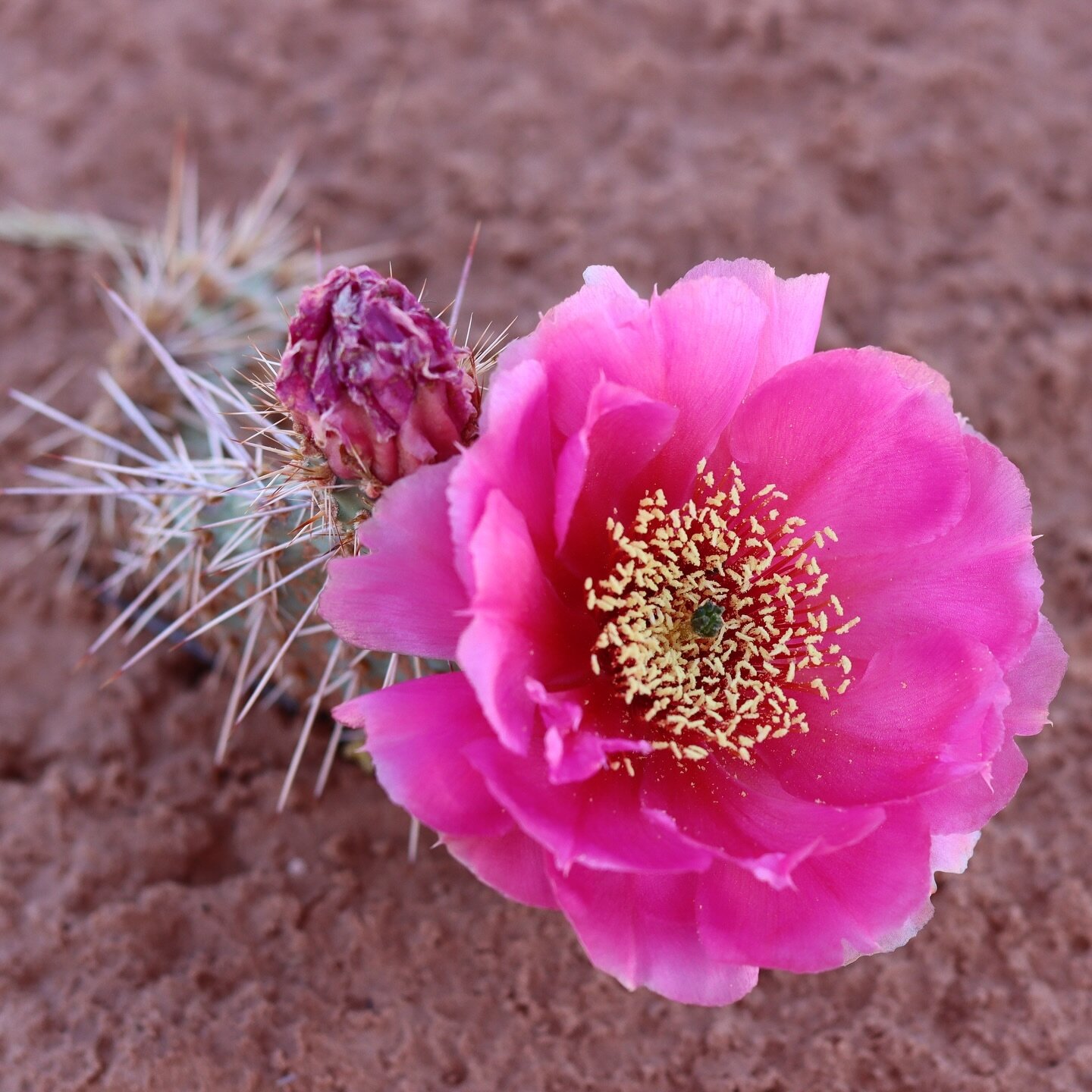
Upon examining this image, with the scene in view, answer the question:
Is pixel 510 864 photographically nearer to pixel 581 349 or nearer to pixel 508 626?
pixel 508 626

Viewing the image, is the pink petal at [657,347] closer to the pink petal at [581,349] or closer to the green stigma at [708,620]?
the pink petal at [581,349]

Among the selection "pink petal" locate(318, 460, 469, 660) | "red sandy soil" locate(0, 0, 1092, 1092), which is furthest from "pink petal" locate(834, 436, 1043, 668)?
"red sandy soil" locate(0, 0, 1092, 1092)

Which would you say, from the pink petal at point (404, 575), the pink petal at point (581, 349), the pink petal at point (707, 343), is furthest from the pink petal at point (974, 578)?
the pink petal at point (404, 575)

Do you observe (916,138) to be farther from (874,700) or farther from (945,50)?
(874,700)

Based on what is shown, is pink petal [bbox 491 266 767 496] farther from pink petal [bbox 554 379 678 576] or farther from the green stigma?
the green stigma

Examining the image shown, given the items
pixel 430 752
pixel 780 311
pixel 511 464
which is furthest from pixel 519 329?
pixel 430 752

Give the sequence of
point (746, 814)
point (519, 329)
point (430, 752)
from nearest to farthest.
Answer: point (430, 752) → point (746, 814) → point (519, 329)

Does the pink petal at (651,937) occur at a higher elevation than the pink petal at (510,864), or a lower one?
lower
